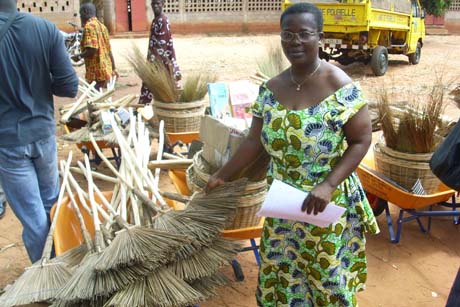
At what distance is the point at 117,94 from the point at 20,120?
21.4 feet

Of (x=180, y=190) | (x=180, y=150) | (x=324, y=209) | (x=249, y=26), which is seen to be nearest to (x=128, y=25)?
(x=249, y=26)

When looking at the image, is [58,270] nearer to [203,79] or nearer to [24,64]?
[24,64]

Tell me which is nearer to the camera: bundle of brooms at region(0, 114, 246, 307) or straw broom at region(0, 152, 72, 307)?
bundle of brooms at region(0, 114, 246, 307)

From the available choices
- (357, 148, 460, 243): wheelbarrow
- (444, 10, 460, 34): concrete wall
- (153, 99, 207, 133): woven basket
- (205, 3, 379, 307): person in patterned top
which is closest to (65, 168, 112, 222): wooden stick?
(205, 3, 379, 307): person in patterned top

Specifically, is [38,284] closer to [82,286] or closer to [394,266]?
[82,286]

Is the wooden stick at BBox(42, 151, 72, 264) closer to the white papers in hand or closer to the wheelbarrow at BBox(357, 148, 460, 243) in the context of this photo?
the white papers in hand

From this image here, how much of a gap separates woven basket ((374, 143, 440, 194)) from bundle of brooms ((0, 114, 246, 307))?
56.9 inches

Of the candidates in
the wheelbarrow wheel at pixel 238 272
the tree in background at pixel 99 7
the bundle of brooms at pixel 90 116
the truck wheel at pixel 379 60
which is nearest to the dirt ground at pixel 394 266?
the wheelbarrow wheel at pixel 238 272

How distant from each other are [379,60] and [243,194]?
921 cm

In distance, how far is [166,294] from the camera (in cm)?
196

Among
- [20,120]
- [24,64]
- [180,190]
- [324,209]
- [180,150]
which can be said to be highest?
[24,64]

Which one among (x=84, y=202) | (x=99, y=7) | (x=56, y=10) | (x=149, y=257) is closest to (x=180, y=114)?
(x=84, y=202)

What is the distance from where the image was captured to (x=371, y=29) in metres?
10.6

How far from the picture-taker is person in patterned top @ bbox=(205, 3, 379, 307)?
1.80m
